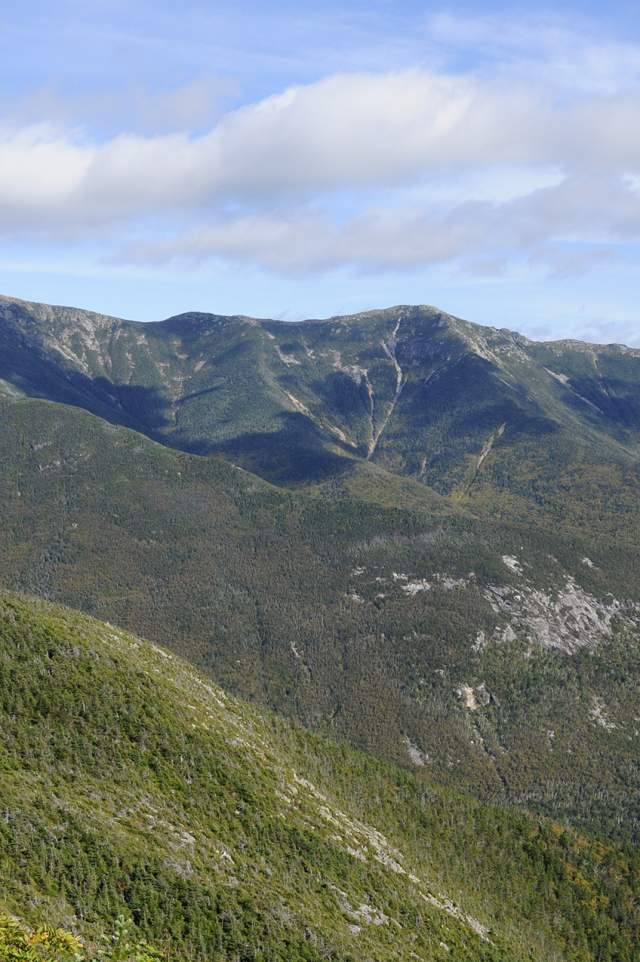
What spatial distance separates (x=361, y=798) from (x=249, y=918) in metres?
76.3

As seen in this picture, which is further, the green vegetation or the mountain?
the mountain

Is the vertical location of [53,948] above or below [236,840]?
above

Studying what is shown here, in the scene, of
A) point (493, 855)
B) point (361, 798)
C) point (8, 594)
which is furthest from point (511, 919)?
point (8, 594)

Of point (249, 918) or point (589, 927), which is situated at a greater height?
point (249, 918)

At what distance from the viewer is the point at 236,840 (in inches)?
4852

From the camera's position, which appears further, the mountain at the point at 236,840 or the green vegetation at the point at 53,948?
the mountain at the point at 236,840

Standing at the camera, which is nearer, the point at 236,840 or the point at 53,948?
the point at 53,948

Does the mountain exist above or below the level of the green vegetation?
below

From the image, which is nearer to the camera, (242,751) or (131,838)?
(131,838)

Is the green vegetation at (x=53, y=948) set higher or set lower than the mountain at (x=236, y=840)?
higher

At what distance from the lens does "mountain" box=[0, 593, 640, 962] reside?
3880 inches

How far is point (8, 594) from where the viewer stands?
17112 cm

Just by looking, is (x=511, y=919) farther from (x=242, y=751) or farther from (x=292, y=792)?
(x=242, y=751)

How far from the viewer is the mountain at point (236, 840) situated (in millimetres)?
98562
